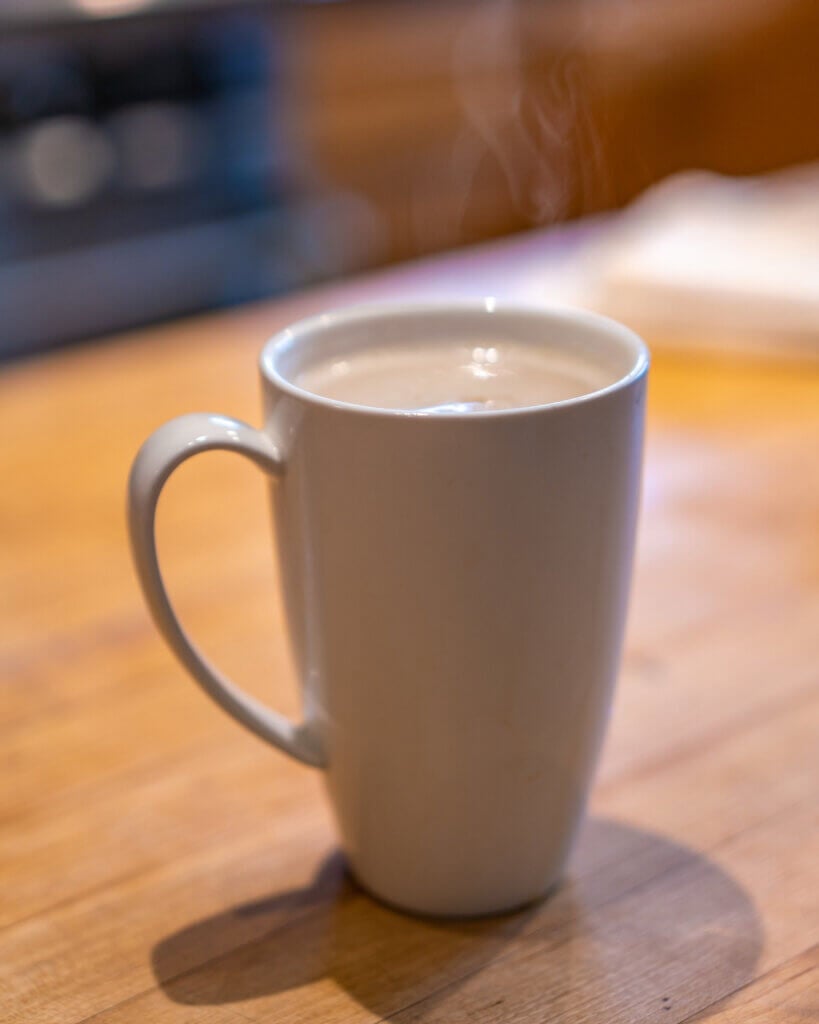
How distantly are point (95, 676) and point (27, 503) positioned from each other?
0.70ft

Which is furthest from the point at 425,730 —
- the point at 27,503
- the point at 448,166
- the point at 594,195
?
the point at 448,166

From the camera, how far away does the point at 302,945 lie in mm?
427

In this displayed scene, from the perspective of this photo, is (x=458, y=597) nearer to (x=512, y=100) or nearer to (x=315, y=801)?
(x=315, y=801)

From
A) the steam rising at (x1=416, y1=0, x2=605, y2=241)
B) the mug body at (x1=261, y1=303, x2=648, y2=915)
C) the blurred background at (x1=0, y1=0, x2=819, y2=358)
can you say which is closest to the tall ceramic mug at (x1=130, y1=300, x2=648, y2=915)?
the mug body at (x1=261, y1=303, x2=648, y2=915)

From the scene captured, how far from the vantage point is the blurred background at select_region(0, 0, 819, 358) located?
180 centimetres

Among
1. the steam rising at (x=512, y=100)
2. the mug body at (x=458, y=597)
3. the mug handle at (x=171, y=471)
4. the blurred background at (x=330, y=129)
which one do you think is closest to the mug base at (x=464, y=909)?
the mug body at (x=458, y=597)

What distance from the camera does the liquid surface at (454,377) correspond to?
0.43 metres

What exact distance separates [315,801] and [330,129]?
190 centimetres

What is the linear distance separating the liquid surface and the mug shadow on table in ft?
0.59

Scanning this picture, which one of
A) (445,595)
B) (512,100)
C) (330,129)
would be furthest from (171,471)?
(512,100)

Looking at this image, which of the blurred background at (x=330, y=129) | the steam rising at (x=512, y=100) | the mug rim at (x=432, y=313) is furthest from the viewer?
the steam rising at (x=512, y=100)

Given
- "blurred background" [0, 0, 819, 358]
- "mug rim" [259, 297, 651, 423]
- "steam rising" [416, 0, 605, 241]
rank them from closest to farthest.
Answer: "mug rim" [259, 297, 651, 423]
"blurred background" [0, 0, 819, 358]
"steam rising" [416, 0, 605, 241]

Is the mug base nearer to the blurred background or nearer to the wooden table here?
the wooden table

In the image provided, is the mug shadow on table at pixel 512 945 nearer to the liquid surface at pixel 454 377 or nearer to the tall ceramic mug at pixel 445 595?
the tall ceramic mug at pixel 445 595
